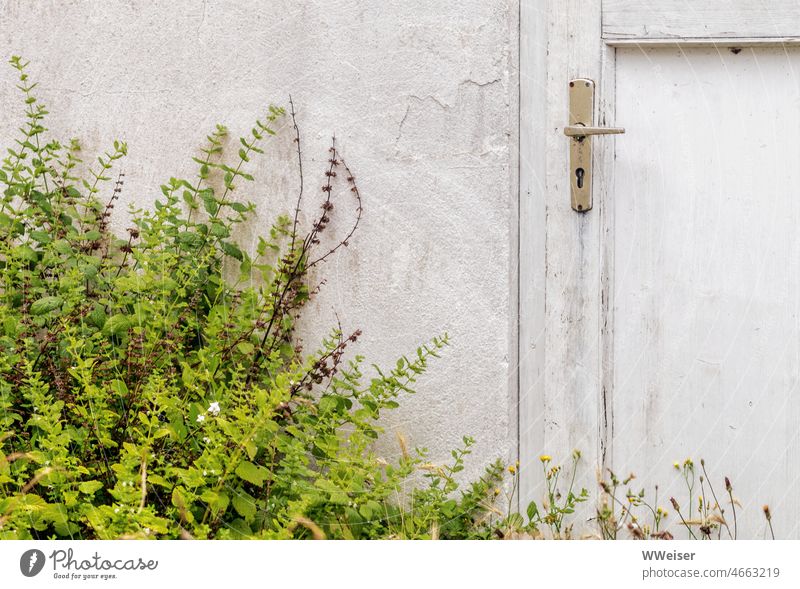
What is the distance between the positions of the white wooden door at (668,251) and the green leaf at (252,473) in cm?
83

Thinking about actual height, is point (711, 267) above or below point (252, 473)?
above

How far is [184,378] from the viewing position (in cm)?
279

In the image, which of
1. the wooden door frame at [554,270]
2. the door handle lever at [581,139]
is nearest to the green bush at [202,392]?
the wooden door frame at [554,270]

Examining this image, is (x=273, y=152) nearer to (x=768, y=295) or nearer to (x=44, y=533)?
(x=44, y=533)

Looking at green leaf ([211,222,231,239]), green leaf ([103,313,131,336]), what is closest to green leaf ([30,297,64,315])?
green leaf ([103,313,131,336])

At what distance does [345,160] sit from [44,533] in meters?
1.43

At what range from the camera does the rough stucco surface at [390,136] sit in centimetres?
289

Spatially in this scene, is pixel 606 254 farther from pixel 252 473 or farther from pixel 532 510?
pixel 252 473

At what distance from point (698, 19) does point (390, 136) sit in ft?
3.20

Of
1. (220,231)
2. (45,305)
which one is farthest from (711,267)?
(45,305)

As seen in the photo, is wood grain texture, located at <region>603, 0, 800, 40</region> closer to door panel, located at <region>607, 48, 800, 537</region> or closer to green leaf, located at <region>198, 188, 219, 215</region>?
door panel, located at <region>607, 48, 800, 537</region>

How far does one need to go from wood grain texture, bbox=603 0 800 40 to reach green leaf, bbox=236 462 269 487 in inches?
63.8

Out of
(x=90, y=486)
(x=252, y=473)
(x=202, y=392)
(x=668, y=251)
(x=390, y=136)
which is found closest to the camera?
(x=90, y=486)
